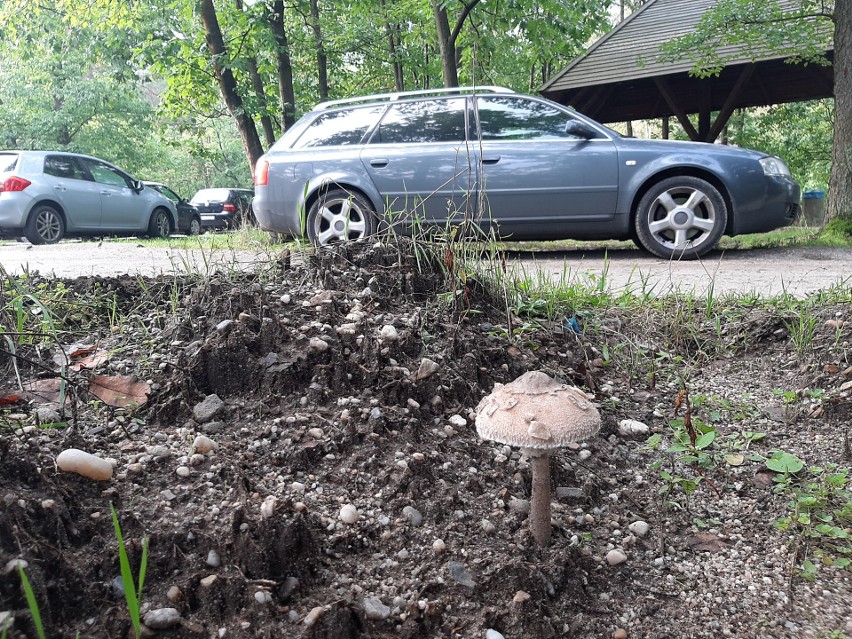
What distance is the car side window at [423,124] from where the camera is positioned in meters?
6.99

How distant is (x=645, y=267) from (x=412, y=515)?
15.6 feet

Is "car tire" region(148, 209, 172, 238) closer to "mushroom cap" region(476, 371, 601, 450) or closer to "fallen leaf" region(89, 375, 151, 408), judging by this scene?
"fallen leaf" region(89, 375, 151, 408)

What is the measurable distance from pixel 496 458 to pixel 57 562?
1299mm

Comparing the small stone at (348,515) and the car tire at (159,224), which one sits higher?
the car tire at (159,224)

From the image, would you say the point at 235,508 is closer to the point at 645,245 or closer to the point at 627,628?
the point at 627,628

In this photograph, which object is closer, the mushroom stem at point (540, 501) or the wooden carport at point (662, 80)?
the mushroom stem at point (540, 501)

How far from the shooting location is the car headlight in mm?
6723

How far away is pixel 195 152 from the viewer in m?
14.7

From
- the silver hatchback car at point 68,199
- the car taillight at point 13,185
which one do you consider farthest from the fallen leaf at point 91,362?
the car taillight at point 13,185

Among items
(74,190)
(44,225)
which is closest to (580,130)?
(44,225)

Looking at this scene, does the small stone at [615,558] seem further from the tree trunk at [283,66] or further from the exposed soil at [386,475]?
the tree trunk at [283,66]

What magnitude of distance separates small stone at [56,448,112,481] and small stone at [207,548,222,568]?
1.48 ft

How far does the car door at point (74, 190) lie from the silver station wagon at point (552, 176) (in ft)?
21.5

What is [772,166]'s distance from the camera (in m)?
6.82
